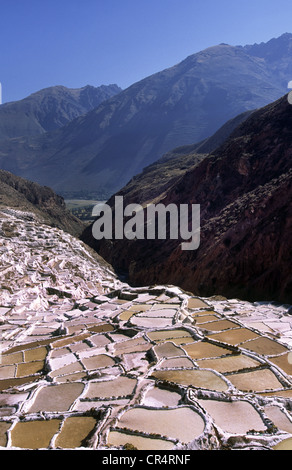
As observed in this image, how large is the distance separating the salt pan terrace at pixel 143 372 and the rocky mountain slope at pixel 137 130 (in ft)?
424

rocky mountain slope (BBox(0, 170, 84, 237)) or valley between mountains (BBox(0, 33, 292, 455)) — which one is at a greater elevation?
rocky mountain slope (BBox(0, 170, 84, 237))

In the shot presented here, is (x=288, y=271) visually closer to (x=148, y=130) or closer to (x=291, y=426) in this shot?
(x=291, y=426)

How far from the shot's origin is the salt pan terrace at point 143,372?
6.57 meters

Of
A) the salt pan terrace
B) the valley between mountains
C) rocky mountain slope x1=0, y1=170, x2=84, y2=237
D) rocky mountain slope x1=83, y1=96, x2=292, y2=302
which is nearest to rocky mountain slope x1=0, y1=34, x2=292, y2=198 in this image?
rocky mountain slope x1=0, y1=170, x2=84, y2=237

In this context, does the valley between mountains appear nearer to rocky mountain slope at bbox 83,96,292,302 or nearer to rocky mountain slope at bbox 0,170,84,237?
rocky mountain slope at bbox 83,96,292,302

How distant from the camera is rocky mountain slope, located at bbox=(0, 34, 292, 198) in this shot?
6270 inches

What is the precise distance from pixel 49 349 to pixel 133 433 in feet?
17.4
